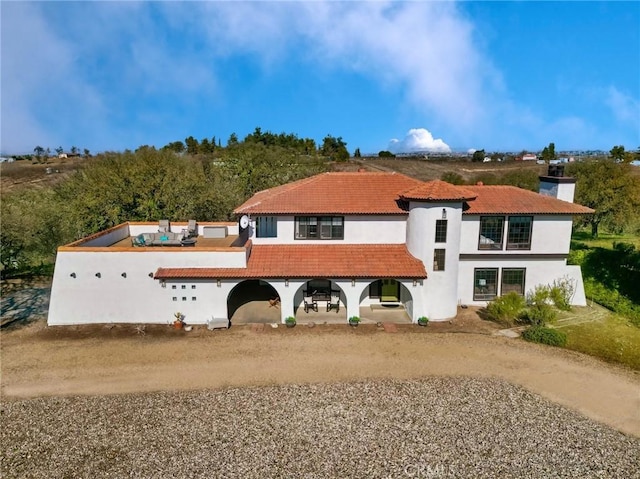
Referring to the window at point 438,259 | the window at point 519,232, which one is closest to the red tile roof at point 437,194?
the window at point 438,259

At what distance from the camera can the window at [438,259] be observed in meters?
20.3

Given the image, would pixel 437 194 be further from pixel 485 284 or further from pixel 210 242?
pixel 210 242

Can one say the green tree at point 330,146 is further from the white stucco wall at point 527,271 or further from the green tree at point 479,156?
the white stucco wall at point 527,271

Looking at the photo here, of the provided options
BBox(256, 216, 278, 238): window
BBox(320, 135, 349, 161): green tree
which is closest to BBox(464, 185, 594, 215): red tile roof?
BBox(256, 216, 278, 238): window

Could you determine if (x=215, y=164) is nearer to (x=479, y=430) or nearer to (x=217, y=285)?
(x=217, y=285)

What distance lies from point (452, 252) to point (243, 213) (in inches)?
413

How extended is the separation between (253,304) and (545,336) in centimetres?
1426

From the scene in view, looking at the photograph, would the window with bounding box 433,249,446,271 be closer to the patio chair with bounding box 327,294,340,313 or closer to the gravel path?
the patio chair with bounding box 327,294,340,313

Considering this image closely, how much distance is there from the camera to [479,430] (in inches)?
494

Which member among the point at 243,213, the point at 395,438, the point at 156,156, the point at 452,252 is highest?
the point at 156,156

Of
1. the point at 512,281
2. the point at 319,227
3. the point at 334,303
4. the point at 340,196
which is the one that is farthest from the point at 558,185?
the point at 334,303

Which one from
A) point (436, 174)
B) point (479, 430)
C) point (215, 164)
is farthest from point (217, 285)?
point (436, 174)

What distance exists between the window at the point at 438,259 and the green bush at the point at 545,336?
4.73 metres

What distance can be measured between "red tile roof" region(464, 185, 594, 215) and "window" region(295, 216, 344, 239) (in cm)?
659
